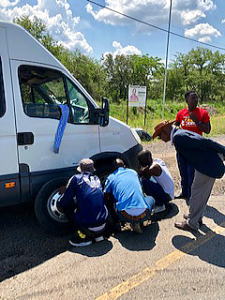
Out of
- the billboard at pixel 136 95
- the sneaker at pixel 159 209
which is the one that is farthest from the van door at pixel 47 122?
the billboard at pixel 136 95

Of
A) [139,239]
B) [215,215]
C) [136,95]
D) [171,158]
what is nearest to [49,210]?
[139,239]

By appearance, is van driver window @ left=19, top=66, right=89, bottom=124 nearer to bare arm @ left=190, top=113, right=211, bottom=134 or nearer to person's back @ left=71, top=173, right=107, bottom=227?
person's back @ left=71, top=173, right=107, bottom=227

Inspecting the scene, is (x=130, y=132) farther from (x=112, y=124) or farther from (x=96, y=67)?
(x=96, y=67)

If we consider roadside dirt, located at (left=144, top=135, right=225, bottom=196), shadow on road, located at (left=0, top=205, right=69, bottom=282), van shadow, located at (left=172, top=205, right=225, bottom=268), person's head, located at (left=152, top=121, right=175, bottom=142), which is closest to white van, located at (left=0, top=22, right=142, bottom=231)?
shadow on road, located at (left=0, top=205, right=69, bottom=282)

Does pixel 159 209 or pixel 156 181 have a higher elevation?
pixel 156 181

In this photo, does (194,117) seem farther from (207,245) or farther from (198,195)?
(207,245)

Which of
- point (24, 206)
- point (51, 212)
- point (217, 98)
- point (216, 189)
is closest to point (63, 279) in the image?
point (51, 212)

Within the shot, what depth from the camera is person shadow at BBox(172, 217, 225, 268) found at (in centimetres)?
332

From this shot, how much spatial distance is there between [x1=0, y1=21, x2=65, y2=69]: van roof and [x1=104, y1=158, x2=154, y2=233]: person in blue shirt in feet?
6.35

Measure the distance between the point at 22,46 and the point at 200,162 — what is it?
9.24 ft

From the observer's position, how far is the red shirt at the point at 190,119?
15.2 ft

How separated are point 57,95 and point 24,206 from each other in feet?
6.96

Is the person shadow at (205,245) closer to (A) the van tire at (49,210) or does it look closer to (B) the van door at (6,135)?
(A) the van tire at (49,210)

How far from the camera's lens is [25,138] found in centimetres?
359
